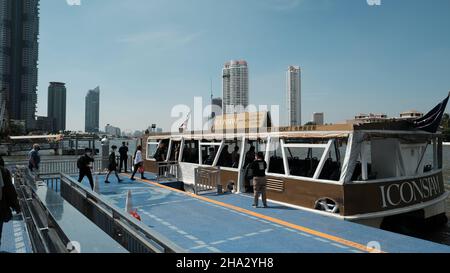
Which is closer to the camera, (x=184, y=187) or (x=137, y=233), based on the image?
(x=137, y=233)

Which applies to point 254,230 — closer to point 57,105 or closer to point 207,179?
point 207,179

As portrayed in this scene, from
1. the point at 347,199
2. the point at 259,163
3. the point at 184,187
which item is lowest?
the point at 184,187

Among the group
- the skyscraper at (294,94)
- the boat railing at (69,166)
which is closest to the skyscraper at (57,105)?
the skyscraper at (294,94)

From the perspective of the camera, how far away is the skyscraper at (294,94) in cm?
2935

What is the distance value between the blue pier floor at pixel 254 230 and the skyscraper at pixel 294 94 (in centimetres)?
1800

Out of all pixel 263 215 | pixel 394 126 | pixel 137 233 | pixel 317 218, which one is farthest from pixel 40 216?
pixel 394 126

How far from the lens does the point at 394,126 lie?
9.35m

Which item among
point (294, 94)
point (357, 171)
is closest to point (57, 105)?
point (294, 94)

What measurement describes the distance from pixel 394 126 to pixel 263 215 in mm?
5069

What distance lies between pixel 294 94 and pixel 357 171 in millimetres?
26307

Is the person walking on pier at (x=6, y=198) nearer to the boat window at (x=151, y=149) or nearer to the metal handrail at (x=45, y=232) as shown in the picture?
the metal handrail at (x=45, y=232)
